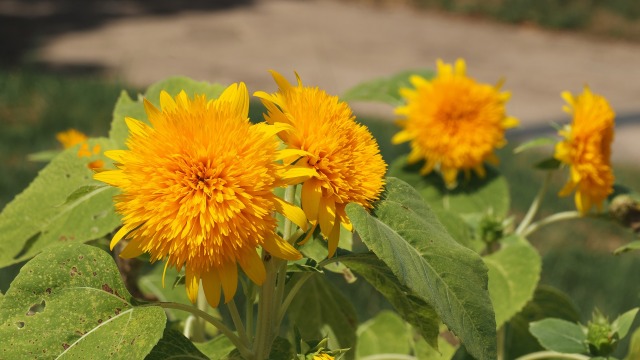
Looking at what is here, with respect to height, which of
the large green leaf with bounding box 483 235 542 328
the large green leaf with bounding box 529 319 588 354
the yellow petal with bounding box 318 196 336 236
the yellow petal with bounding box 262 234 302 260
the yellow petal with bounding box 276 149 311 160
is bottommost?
the large green leaf with bounding box 483 235 542 328

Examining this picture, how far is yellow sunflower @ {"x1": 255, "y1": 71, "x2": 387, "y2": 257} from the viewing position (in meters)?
0.95

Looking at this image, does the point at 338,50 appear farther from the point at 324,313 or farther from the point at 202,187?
the point at 202,187

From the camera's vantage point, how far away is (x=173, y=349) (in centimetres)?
105

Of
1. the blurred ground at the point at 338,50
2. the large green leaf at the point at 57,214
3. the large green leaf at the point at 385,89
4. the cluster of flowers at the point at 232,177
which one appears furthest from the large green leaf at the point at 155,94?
the blurred ground at the point at 338,50

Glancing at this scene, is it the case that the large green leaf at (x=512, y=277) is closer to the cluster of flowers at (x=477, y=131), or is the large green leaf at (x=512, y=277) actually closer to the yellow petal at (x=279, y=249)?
the cluster of flowers at (x=477, y=131)

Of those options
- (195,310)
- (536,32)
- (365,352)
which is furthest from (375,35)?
(195,310)

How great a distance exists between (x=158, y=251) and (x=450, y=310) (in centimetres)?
30

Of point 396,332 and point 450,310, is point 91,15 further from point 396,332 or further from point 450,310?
point 450,310

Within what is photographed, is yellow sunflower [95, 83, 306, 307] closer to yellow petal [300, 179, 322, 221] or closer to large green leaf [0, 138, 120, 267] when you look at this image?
yellow petal [300, 179, 322, 221]

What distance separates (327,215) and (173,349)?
0.81 ft

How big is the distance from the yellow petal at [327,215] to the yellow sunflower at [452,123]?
0.79m

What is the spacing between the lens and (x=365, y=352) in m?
1.76

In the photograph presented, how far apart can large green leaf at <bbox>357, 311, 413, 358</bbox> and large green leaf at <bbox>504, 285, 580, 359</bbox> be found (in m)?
0.20

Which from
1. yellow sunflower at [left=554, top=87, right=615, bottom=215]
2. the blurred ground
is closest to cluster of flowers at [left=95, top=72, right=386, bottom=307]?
yellow sunflower at [left=554, top=87, right=615, bottom=215]
